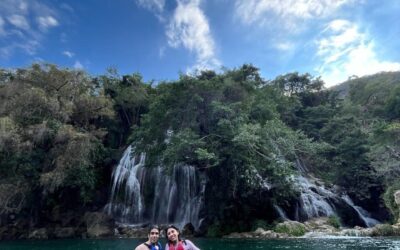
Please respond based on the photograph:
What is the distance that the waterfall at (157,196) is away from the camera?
1045 inches

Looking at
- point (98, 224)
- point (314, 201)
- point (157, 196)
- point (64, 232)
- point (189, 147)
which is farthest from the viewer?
point (157, 196)

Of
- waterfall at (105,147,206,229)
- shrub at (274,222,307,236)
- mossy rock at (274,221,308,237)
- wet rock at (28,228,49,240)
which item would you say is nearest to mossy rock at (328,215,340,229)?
mossy rock at (274,221,308,237)

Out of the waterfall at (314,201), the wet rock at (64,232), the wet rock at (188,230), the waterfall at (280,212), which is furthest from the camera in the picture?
the wet rock at (64,232)

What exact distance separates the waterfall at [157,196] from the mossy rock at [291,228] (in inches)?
248

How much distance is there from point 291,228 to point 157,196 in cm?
1048

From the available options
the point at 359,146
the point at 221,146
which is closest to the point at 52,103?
the point at 221,146

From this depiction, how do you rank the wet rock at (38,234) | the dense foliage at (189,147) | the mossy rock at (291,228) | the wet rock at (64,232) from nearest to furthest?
1. the mossy rock at (291,228)
2. the dense foliage at (189,147)
3. the wet rock at (38,234)
4. the wet rock at (64,232)

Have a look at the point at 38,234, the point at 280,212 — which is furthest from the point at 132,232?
the point at 280,212

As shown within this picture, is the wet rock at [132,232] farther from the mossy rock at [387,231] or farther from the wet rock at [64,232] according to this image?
the mossy rock at [387,231]

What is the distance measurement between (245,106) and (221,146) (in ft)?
12.0

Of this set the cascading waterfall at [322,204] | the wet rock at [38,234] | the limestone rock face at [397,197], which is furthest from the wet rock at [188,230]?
the limestone rock face at [397,197]

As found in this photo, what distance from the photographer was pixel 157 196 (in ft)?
90.5

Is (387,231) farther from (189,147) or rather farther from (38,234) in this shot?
(38,234)

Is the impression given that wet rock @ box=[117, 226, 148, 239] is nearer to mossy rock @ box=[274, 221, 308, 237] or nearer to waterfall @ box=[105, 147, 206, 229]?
waterfall @ box=[105, 147, 206, 229]
